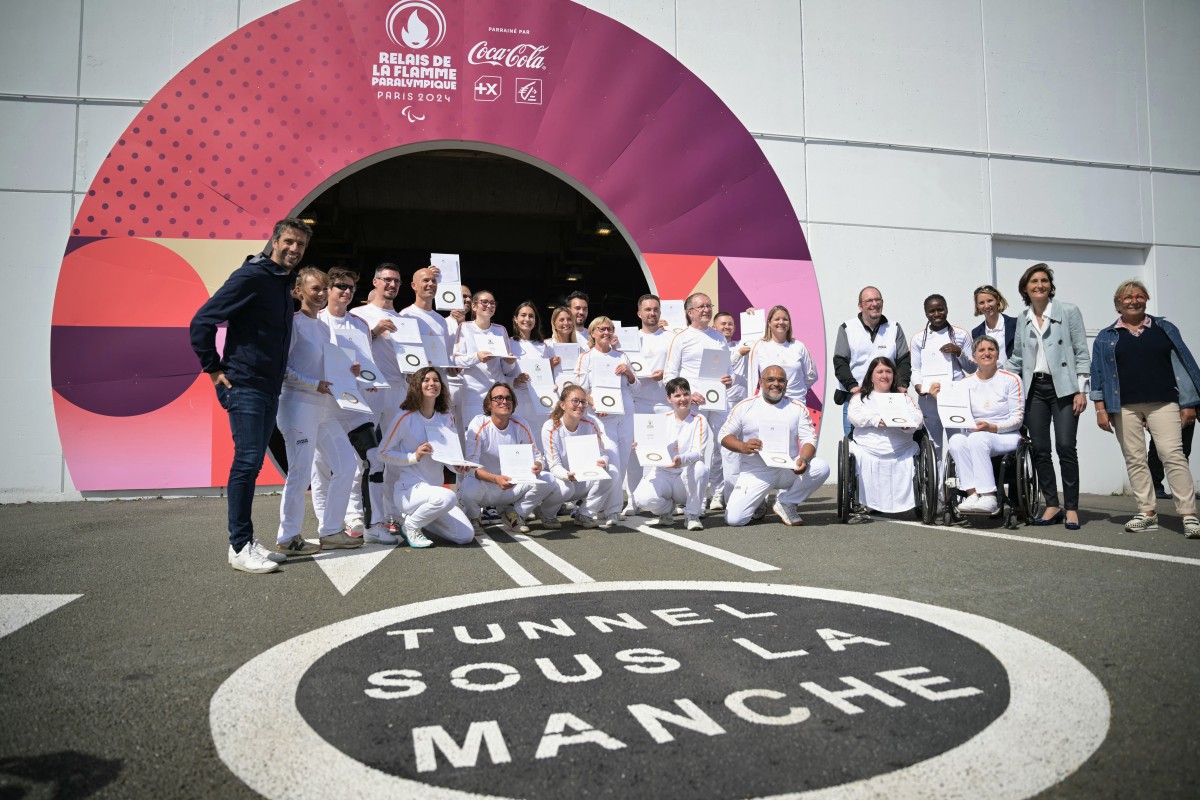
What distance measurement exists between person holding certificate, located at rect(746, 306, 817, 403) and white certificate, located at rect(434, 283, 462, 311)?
3.20m

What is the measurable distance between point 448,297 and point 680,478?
284cm

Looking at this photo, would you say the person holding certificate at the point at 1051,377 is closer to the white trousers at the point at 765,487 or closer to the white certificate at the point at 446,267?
the white trousers at the point at 765,487

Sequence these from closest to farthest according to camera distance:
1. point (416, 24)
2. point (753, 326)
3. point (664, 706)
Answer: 1. point (664, 706)
2. point (753, 326)
3. point (416, 24)

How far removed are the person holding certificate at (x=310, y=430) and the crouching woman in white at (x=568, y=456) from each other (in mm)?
1775

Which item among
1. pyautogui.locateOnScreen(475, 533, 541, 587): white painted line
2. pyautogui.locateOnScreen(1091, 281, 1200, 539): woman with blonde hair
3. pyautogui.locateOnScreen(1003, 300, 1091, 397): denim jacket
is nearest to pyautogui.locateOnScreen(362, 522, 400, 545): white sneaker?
pyautogui.locateOnScreen(475, 533, 541, 587): white painted line

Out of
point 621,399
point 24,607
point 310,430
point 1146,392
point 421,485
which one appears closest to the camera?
point 24,607

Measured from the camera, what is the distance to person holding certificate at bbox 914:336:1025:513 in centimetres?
682

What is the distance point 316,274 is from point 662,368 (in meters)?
3.82

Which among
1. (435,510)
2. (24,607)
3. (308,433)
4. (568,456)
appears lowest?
(24,607)

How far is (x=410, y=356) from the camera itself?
6.73 metres

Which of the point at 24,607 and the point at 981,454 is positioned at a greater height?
the point at 981,454

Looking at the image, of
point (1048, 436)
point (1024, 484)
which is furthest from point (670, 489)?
point (1048, 436)

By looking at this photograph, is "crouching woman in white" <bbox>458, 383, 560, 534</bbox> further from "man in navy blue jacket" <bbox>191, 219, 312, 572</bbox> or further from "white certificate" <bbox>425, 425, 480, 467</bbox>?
"man in navy blue jacket" <bbox>191, 219, 312, 572</bbox>

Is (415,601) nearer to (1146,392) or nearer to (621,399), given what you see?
(621,399)
